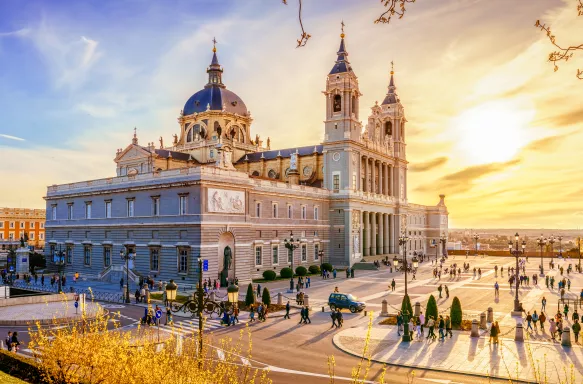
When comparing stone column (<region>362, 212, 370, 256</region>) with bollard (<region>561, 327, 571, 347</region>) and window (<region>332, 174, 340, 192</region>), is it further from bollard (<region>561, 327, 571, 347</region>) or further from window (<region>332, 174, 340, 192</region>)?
bollard (<region>561, 327, 571, 347</region>)

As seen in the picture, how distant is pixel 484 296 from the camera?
145ft

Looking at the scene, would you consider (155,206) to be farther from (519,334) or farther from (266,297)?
(519,334)

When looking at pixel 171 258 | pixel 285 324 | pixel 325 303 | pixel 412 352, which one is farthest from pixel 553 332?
pixel 171 258

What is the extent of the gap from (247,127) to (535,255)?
6640 cm

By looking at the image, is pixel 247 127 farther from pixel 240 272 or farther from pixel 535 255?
pixel 535 255

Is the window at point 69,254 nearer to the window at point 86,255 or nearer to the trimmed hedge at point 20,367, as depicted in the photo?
the window at point 86,255

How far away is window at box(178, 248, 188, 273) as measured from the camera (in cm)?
4906

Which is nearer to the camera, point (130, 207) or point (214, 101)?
point (130, 207)

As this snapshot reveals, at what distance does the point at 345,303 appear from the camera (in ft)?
118

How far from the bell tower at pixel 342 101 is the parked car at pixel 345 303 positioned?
129ft

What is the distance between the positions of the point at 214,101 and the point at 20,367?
7260cm

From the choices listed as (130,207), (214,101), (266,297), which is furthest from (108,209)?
(214,101)

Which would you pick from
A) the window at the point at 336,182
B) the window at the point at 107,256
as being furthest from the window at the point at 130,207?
the window at the point at 336,182

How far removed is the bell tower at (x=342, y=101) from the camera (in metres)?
73.1
